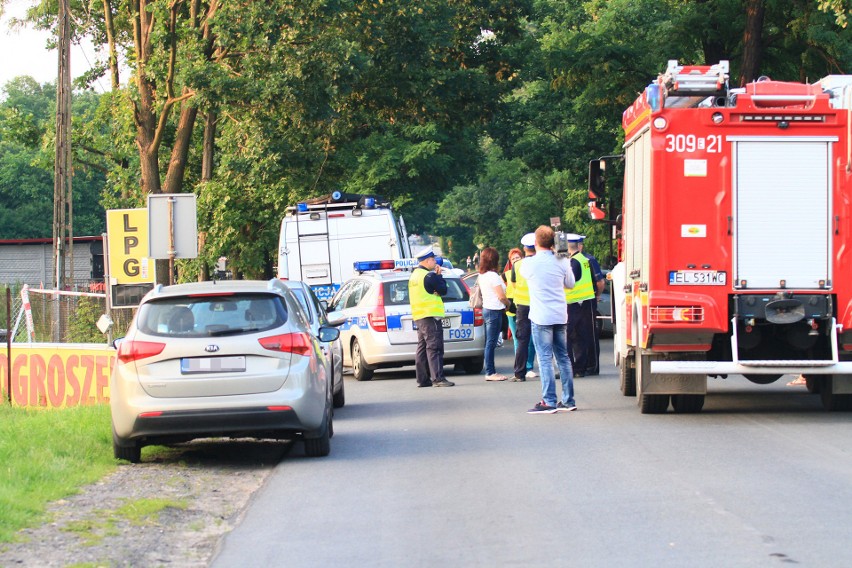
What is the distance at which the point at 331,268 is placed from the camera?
23281mm

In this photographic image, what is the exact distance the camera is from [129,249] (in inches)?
764

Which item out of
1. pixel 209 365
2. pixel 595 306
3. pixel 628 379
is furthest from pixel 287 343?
pixel 595 306

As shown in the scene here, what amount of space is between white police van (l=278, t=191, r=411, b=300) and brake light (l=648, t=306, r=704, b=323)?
38.5ft

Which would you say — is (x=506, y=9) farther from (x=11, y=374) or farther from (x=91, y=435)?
(x=91, y=435)

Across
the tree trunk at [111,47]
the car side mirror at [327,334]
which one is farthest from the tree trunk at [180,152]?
the car side mirror at [327,334]

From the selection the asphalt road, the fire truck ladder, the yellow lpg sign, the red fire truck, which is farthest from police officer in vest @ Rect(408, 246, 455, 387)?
the fire truck ladder

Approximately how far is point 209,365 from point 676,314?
440 cm

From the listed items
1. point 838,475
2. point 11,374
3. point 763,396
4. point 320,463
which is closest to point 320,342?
point 320,463

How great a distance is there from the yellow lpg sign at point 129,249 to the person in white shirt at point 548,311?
8066mm

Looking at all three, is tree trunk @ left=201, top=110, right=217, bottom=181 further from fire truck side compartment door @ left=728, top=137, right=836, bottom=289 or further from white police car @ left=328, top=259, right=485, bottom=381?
fire truck side compartment door @ left=728, top=137, right=836, bottom=289

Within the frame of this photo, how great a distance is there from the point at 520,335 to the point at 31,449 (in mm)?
7972

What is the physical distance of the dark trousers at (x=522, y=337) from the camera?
1708 centimetres

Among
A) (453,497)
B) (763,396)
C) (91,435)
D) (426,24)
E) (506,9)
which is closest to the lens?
(453,497)

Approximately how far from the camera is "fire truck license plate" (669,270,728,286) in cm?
1177
